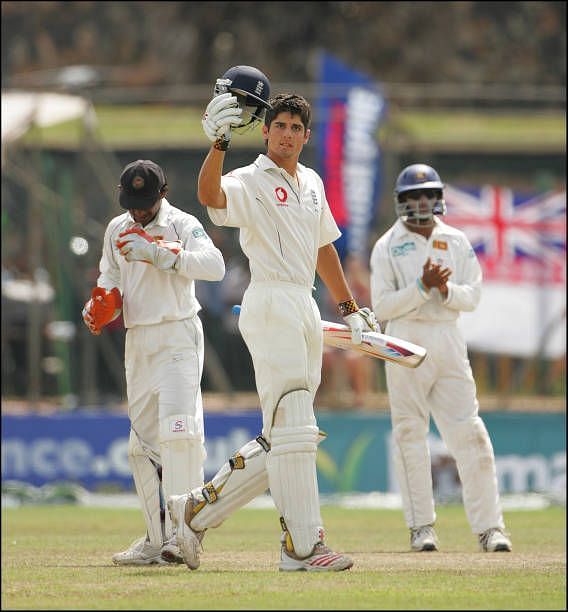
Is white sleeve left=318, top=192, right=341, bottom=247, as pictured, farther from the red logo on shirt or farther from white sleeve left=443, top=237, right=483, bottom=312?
white sleeve left=443, top=237, right=483, bottom=312

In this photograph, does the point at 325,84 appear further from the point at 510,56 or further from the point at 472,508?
the point at 510,56

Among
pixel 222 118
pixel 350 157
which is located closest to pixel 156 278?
pixel 222 118

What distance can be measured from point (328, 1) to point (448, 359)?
17.6m

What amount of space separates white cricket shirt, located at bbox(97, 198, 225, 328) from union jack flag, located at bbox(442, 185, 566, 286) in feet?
23.5

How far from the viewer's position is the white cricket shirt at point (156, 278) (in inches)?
338

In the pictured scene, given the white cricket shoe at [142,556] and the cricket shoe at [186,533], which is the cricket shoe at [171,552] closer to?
the white cricket shoe at [142,556]

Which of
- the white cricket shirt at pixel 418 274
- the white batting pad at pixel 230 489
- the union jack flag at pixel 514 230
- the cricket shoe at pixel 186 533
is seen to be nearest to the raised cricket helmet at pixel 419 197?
the white cricket shirt at pixel 418 274

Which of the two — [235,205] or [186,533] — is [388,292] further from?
[186,533]

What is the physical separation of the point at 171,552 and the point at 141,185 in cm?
199

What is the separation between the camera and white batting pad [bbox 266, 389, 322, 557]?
7578 mm

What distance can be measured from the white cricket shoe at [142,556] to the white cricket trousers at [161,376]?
Result: 1.57ft

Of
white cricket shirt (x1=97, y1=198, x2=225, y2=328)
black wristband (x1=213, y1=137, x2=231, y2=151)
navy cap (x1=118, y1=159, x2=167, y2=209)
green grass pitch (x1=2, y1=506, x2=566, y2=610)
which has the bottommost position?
green grass pitch (x1=2, y1=506, x2=566, y2=610)

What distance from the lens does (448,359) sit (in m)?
10.2

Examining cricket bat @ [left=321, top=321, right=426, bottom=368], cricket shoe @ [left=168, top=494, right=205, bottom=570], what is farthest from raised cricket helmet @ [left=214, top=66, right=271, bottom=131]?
cricket shoe @ [left=168, top=494, right=205, bottom=570]
